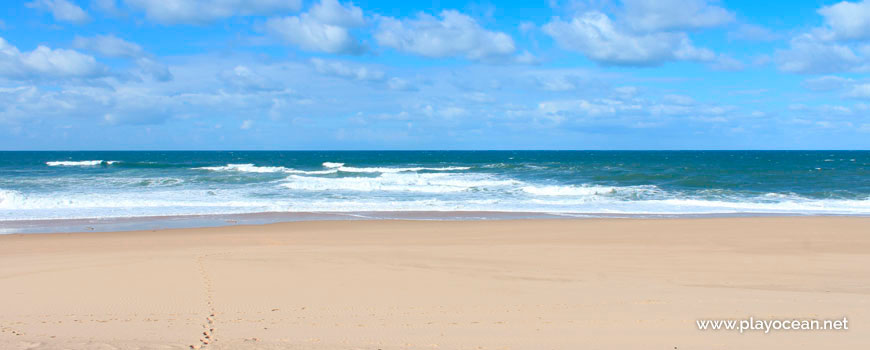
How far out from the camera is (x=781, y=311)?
5.66 m

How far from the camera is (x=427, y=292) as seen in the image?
261 inches

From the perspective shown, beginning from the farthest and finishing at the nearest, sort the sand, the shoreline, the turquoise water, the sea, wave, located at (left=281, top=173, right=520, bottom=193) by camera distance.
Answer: wave, located at (left=281, top=173, right=520, bottom=193) → the turquoise water → the sea → the shoreline → the sand

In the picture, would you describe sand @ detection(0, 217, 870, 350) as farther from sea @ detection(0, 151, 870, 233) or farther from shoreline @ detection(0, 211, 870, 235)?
sea @ detection(0, 151, 870, 233)

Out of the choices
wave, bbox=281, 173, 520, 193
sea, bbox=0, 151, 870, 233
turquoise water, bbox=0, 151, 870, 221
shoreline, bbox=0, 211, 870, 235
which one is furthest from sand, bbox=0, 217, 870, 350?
wave, bbox=281, 173, 520, 193

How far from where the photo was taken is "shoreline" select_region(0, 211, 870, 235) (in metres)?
14.7

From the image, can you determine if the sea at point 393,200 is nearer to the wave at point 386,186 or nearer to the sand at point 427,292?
the wave at point 386,186

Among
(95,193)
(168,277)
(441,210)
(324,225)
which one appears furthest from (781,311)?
(95,193)

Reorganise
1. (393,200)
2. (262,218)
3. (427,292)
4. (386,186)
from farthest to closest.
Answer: (386,186)
(393,200)
(262,218)
(427,292)

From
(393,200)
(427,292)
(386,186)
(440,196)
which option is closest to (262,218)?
(393,200)

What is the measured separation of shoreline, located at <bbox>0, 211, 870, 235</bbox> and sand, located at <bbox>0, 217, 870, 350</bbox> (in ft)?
9.37

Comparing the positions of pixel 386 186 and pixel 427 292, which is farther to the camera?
pixel 386 186

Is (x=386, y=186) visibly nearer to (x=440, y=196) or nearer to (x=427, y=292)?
(x=440, y=196)

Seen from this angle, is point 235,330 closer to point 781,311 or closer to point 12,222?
point 781,311

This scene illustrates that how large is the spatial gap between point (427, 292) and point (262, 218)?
1144cm
